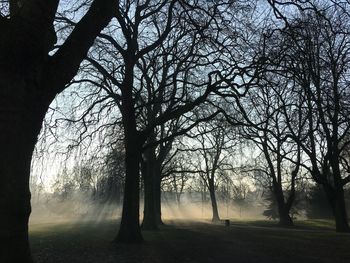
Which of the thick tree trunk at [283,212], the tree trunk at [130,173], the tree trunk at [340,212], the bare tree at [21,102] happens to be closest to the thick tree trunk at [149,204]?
the tree trunk at [130,173]

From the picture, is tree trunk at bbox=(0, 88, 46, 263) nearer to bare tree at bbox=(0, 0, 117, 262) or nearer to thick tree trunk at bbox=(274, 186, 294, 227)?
bare tree at bbox=(0, 0, 117, 262)

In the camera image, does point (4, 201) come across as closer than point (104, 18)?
Yes

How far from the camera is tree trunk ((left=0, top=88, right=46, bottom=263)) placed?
593 cm

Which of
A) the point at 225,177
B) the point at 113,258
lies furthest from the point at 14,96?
the point at 225,177

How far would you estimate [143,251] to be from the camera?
14.7 metres

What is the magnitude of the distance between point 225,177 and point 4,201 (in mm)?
33306

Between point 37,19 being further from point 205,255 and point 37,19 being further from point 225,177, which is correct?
point 225,177

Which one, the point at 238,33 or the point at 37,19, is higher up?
the point at 238,33

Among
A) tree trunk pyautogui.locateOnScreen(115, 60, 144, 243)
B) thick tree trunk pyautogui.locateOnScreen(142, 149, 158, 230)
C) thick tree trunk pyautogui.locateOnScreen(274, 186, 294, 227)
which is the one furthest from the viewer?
thick tree trunk pyautogui.locateOnScreen(274, 186, 294, 227)

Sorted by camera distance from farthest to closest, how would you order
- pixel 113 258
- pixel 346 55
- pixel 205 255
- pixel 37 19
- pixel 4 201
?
pixel 346 55, pixel 205 255, pixel 113 258, pixel 37 19, pixel 4 201

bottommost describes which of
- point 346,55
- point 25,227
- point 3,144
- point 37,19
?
point 25,227

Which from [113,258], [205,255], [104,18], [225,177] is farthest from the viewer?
[225,177]

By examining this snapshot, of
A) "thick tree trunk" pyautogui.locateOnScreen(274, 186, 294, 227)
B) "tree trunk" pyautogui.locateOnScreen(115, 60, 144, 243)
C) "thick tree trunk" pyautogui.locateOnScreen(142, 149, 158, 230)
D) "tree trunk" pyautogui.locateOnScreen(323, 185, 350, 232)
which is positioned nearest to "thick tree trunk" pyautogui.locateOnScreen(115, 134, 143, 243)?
"tree trunk" pyautogui.locateOnScreen(115, 60, 144, 243)

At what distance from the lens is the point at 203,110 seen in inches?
1003
